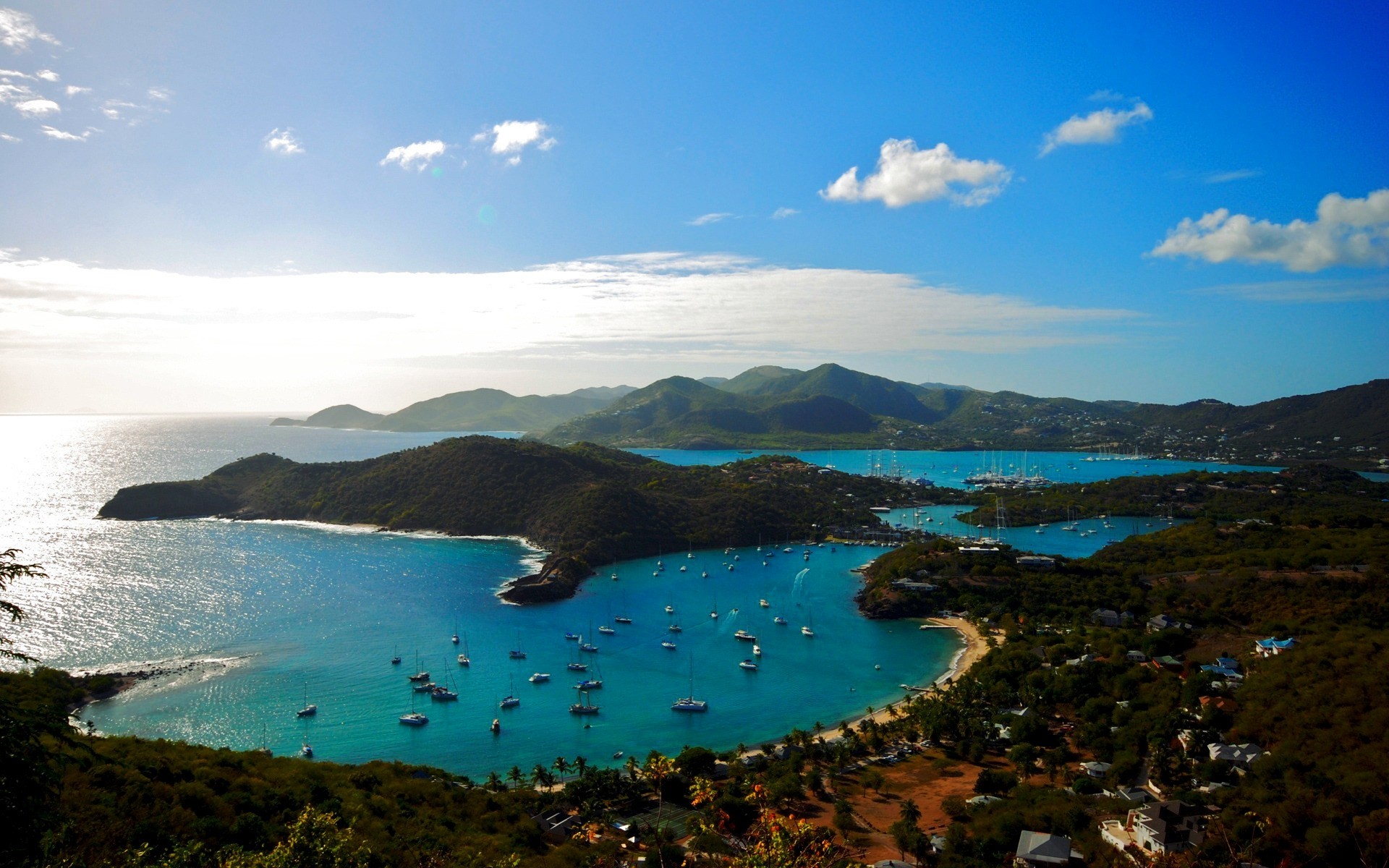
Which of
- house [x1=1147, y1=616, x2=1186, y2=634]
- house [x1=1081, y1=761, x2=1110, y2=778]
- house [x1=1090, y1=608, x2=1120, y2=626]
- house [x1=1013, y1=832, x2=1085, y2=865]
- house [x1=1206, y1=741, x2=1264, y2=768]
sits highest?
house [x1=1206, y1=741, x2=1264, y2=768]

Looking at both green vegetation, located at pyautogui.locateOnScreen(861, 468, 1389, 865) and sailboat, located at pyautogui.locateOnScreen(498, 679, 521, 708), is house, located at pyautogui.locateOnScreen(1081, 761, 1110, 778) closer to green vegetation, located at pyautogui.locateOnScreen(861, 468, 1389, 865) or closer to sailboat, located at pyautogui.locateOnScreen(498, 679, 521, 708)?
green vegetation, located at pyautogui.locateOnScreen(861, 468, 1389, 865)

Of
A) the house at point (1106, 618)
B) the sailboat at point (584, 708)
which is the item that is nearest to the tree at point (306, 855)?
the sailboat at point (584, 708)

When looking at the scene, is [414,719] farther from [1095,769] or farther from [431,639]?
[1095,769]

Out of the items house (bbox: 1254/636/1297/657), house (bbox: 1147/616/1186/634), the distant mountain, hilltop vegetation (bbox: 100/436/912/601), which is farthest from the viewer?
the distant mountain

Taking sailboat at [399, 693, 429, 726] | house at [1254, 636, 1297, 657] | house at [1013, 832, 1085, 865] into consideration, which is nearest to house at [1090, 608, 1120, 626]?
house at [1254, 636, 1297, 657]

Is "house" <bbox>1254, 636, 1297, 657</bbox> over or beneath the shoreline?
over

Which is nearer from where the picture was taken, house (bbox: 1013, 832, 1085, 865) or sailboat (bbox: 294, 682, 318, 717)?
house (bbox: 1013, 832, 1085, 865)

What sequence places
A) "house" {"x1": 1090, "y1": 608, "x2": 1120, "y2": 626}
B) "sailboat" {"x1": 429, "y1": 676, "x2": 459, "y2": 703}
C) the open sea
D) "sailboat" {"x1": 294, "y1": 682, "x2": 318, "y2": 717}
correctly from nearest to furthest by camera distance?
the open sea → "sailboat" {"x1": 294, "y1": 682, "x2": 318, "y2": 717} → "sailboat" {"x1": 429, "y1": 676, "x2": 459, "y2": 703} → "house" {"x1": 1090, "y1": 608, "x2": 1120, "y2": 626}

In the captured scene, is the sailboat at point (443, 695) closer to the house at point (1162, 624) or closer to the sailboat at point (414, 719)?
the sailboat at point (414, 719)

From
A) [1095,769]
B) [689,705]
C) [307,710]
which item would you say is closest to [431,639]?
[307,710]
